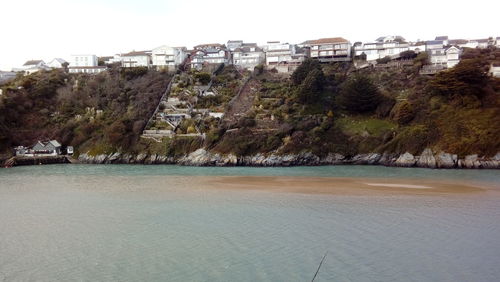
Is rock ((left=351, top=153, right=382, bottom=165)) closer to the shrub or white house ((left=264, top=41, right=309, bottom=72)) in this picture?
the shrub

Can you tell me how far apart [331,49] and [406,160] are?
2554 cm

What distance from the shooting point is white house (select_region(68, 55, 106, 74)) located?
190 feet

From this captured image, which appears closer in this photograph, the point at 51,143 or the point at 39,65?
the point at 51,143

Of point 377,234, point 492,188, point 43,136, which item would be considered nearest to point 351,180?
point 492,188

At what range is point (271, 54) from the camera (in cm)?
5672

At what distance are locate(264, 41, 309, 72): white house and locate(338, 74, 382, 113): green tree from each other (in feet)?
49.8

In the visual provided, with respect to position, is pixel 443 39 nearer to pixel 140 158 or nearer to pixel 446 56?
pixel 446 56

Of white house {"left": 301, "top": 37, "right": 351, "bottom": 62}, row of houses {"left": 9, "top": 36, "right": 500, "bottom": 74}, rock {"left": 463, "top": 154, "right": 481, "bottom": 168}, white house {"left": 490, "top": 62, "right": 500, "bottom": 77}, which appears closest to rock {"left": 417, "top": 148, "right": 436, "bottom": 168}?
rock {"left": 463, "top": 154, "right": 481, "bottom": 168}

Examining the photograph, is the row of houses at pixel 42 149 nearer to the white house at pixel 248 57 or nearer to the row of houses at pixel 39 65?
the row of houses at pixel 39 65

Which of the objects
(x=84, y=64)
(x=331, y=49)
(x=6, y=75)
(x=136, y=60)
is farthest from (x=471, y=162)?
(x=6, y=75)

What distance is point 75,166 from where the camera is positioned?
38094 mm

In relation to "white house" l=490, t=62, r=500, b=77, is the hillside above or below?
below

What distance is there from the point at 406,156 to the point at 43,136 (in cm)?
3661

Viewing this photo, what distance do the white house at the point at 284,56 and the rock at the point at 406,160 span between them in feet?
77.6
